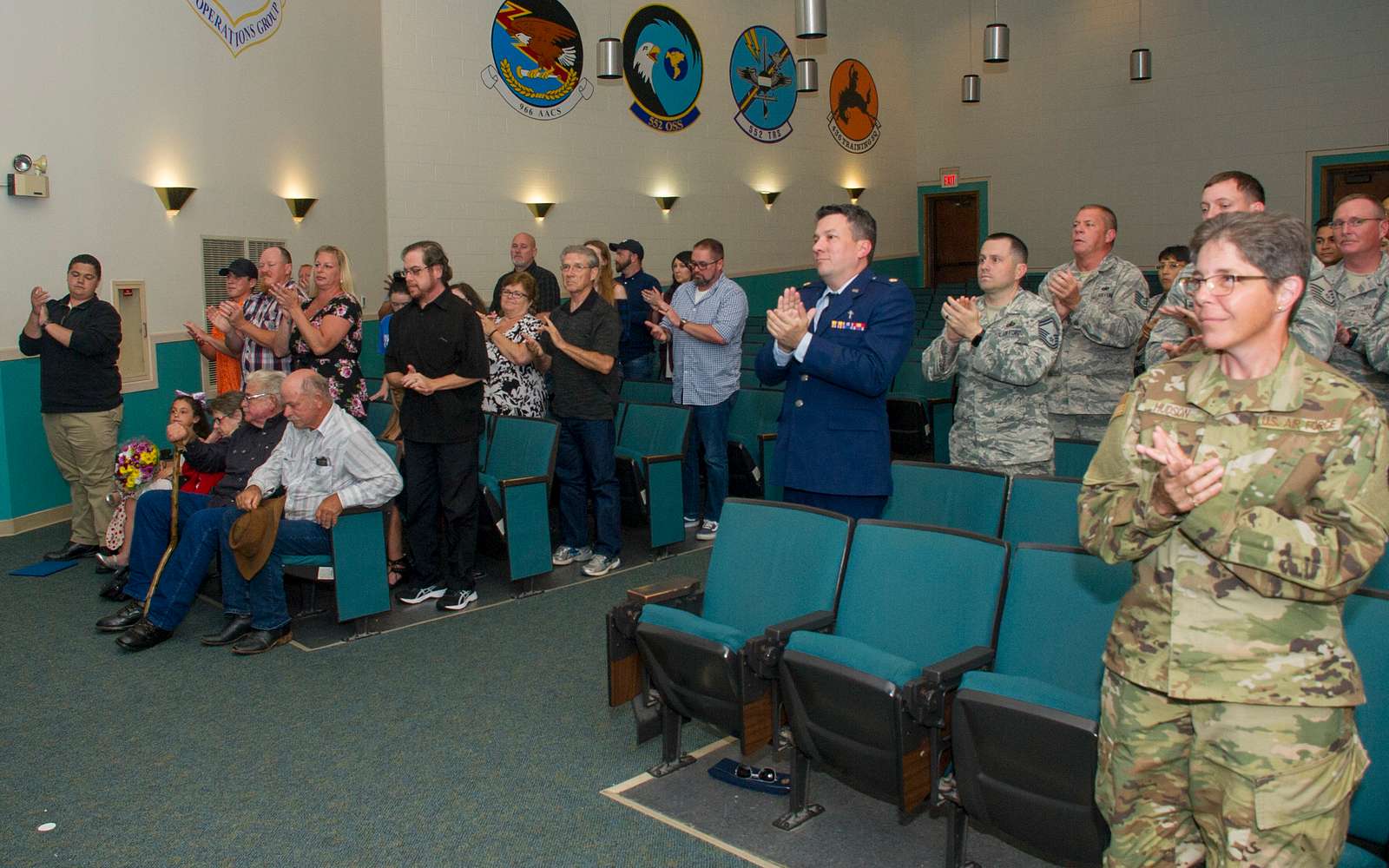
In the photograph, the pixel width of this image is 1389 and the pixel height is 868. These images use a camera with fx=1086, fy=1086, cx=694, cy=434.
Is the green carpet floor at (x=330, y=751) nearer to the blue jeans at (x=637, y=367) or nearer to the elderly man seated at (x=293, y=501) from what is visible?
the elderly man seated at (x=293, y=501)

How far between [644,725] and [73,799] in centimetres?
154

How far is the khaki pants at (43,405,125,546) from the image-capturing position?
214 inches

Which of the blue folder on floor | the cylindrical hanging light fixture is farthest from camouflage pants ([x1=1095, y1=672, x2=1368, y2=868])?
the cylindrical hanging light fixture

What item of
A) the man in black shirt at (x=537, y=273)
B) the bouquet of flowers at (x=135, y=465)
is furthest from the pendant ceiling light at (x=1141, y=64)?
the bouquet of flowers at (x=135, y=465)

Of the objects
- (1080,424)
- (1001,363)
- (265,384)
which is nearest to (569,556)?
(265,384)

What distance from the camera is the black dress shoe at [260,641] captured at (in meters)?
4.02

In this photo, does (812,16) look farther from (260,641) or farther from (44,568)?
(44,568)

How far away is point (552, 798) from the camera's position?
2859 mm

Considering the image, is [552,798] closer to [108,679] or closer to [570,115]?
[108,679]

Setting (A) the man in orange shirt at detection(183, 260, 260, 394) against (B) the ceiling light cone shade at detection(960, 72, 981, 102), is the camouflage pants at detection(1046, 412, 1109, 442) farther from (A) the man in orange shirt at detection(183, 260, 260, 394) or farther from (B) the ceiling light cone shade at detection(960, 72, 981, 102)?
(B) the ceiling light cone shade at detection(960, 72, 981, 102)

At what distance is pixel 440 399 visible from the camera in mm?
4367

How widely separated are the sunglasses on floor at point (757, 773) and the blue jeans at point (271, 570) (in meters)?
1.95

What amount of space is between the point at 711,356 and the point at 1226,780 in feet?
13.3

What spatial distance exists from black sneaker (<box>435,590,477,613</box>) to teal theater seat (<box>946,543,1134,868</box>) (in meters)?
2.61
